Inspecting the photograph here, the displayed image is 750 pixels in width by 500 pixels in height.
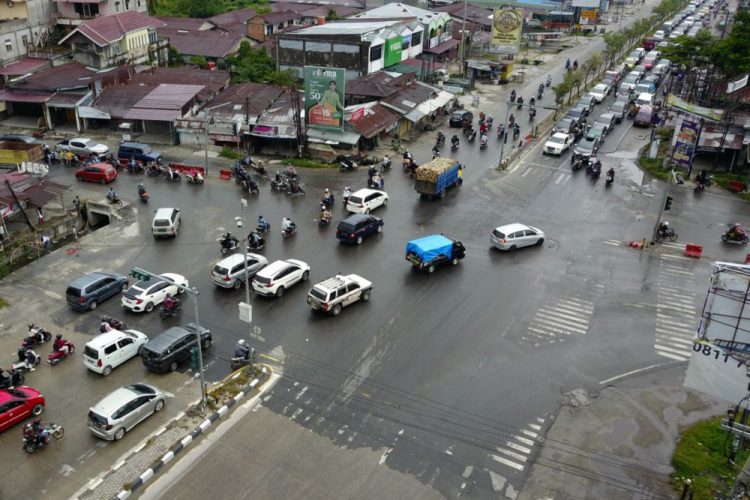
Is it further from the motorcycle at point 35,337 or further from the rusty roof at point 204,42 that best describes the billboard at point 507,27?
the motorcycle at point 35,337

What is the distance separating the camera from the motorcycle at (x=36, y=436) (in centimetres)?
2220

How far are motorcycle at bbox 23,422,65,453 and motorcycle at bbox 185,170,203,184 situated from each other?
87.4ft

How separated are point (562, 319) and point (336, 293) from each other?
10831 mm

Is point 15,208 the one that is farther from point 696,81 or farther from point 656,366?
point 696,81

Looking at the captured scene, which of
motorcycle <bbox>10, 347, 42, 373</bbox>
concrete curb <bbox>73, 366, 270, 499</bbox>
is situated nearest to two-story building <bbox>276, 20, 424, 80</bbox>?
concrete curb <bbox>73, 366, 270, 499</bbox>

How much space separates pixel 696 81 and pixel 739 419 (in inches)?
1797

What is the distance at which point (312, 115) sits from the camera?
52.9 m

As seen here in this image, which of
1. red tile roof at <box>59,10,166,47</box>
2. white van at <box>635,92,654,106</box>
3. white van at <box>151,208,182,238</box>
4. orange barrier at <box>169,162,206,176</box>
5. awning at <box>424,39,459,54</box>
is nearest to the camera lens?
white van at <box>151,208,182,238</box>

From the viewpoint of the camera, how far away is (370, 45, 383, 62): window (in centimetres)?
7075

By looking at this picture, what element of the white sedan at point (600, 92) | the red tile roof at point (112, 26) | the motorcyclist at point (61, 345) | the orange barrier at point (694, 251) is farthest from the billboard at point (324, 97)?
the white sedan at point (600, 92)

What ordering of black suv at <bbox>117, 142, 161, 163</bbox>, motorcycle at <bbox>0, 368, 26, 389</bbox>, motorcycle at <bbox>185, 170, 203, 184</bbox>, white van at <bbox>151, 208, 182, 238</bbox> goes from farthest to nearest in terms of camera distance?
black suv at <bbox>117, 142, 161, 163</bbox>
motorcycle at <bbox>185, 170, 203, 184</bbox>
white van at <bbox>151, 208, 182, 238</bbox>
motorcycle at <bbox>0, 368, 26, 389</bbox>

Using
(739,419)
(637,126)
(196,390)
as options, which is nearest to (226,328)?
(196,390)

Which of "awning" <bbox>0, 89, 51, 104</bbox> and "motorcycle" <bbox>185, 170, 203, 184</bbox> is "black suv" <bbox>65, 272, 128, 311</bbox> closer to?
"motorcycle" <bbox>185, 170, 203, 184</bbox>

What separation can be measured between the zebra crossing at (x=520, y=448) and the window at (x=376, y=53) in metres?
54.5
